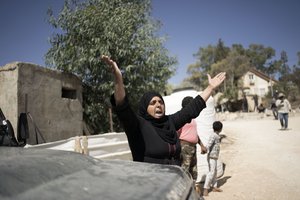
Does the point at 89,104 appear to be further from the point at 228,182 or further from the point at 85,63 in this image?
the point at 228,182

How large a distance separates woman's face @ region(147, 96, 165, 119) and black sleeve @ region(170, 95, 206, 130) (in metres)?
0.28

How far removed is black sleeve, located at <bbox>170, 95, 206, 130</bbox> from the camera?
2906 millimetres

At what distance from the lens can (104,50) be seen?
955cm

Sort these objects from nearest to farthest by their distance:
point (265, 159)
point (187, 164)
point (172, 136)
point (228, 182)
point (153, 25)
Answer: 1. point (172, 136)
2. point (187, 164)
3. point (228, 182)
4. point (265, 159)
5. point (153, 25)

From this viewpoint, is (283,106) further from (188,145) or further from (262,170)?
(188,145)

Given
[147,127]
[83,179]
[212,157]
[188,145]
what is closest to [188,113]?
[147,127]

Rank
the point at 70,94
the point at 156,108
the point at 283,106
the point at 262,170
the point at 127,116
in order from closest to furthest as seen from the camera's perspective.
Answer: the point at 127,116, the point at 156,108, the point at 262,170, the point at 70,94, the point at 283,106

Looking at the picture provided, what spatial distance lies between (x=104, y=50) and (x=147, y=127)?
295 inches

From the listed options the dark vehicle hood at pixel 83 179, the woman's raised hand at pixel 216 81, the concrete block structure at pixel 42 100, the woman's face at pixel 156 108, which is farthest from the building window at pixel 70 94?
the dark vehicle hood at pixel 83 179

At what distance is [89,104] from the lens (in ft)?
34.2

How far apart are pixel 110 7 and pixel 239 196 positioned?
326 inches

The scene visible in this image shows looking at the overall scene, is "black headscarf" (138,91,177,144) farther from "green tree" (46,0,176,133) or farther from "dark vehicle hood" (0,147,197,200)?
"green tree" (46,0,176,133)

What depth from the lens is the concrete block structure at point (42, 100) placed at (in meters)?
6.84

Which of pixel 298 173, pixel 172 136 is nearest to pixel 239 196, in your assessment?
pixel 298 173
